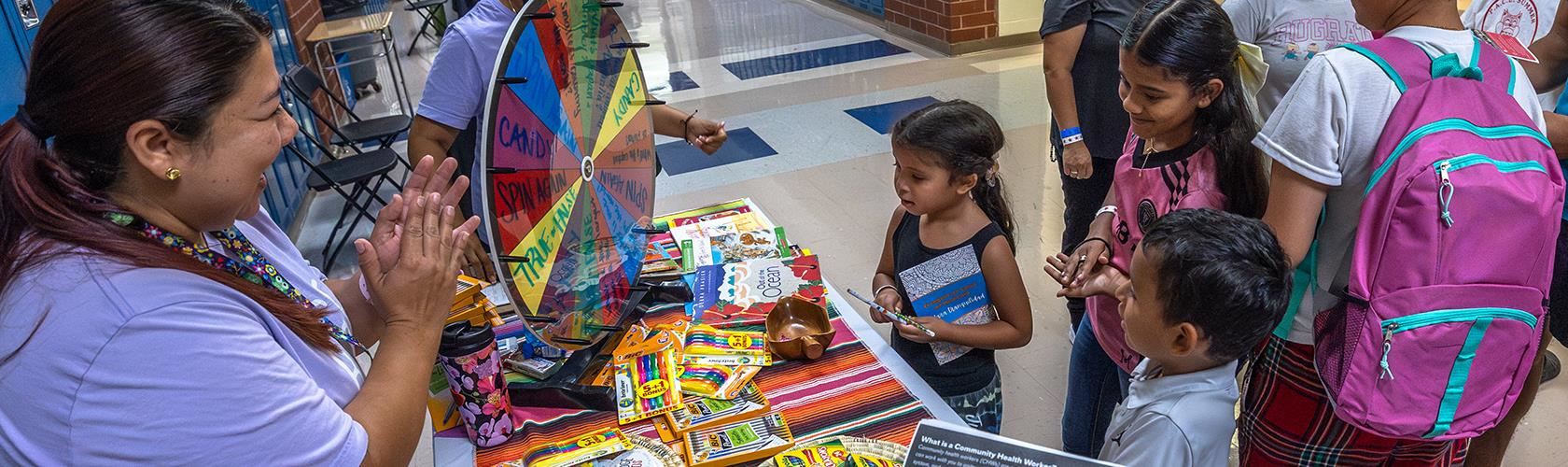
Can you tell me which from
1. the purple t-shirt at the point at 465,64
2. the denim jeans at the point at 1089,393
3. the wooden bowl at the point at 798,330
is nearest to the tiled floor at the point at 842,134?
the denim jeans at the point at 1089,393

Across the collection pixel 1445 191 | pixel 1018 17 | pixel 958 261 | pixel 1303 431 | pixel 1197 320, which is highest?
pixel 1445 191

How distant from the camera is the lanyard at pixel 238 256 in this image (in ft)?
3.01

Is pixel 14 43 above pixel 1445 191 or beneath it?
above

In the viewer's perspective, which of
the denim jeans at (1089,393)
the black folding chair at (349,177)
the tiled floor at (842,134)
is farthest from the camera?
the black folding chair at (349,177)

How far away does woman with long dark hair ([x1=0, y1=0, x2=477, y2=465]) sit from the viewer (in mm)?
828

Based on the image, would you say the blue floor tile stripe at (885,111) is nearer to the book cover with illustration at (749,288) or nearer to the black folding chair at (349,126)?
the black folding chair at (349,126)

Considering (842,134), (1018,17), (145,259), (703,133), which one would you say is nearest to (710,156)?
(842,134)

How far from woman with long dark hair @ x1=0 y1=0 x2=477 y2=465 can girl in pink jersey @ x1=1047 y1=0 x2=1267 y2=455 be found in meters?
1.29

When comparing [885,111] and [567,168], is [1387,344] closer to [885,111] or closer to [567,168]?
[567,168]

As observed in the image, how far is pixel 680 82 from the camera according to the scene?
6.88 metres

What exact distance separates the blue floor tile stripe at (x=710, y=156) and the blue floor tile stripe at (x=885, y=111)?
66cm

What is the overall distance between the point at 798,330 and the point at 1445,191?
1.01 m

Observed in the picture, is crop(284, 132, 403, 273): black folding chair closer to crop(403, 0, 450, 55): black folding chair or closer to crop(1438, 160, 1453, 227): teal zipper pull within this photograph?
crop(1438, 160, 1453, 227): teal zipper pull

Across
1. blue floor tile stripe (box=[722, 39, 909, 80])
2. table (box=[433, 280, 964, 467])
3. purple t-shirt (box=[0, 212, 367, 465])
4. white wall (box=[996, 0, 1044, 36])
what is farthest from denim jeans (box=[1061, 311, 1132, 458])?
white wall (box=[996, 0, 1044, 36])
